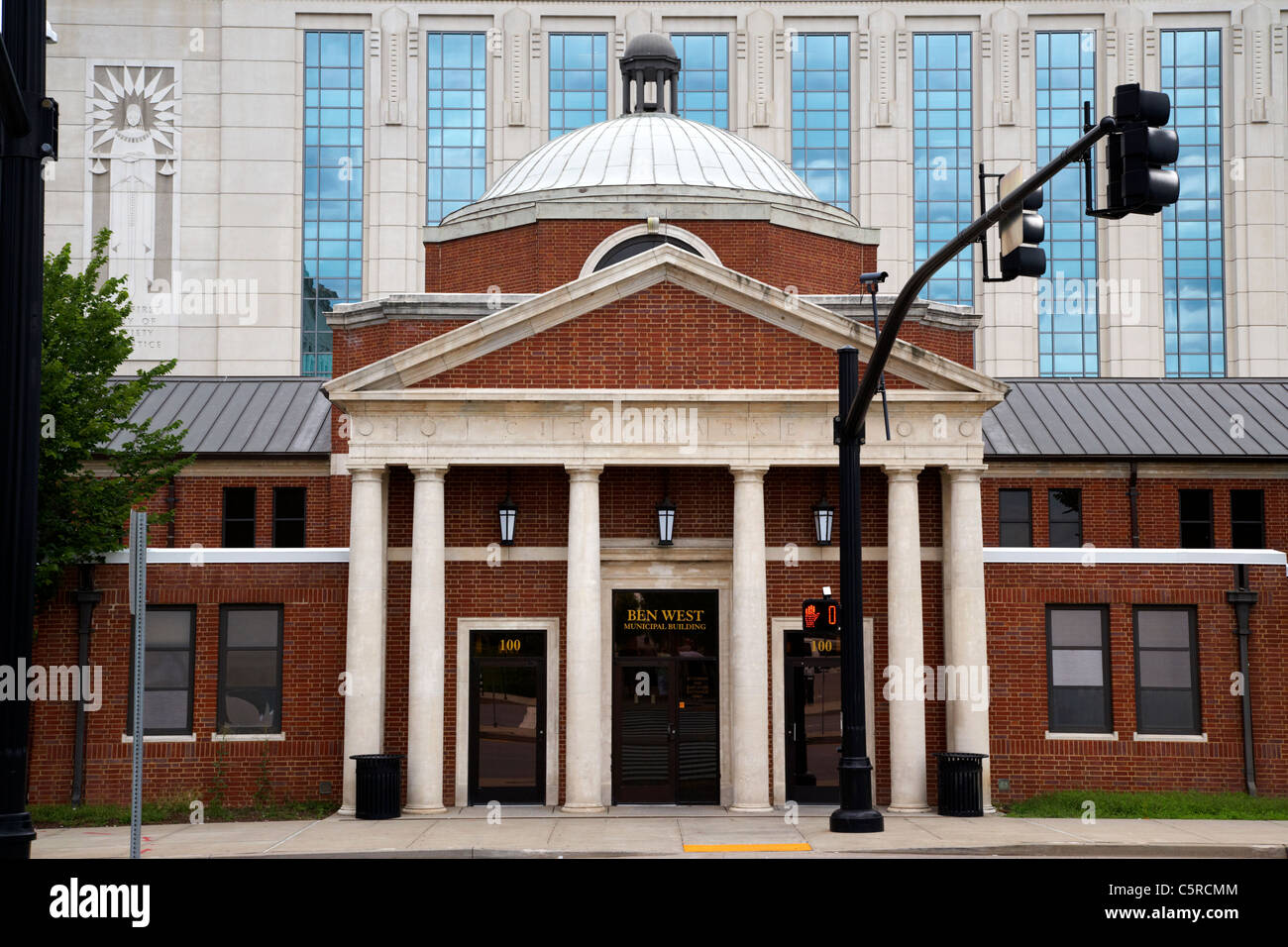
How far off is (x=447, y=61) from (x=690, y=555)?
36.6 m

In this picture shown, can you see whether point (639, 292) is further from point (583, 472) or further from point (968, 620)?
point (968, 620)

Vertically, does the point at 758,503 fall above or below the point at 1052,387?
below

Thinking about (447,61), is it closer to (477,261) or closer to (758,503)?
(477,261)

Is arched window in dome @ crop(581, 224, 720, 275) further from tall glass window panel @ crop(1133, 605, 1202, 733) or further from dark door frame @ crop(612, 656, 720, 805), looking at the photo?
tall glass window panel @ crop(1133, 605, 1202, 733)

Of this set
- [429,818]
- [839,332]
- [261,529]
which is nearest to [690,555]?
[839,332]

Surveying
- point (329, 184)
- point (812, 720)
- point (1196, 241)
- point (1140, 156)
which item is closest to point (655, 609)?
point (812, 720)

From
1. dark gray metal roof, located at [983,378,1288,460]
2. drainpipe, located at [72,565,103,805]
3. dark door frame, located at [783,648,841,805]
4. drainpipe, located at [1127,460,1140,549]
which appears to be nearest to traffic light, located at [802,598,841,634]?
dark door frame, located at [783,648,841,805]

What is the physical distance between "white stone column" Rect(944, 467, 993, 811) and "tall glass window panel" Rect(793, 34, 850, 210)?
32.7 m

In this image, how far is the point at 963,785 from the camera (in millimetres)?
22562

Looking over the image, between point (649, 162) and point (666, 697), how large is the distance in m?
13.6

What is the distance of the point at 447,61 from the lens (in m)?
55.7

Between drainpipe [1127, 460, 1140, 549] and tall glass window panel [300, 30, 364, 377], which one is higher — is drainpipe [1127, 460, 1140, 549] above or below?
below

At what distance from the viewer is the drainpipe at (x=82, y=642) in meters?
23.7

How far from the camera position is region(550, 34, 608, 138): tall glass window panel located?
5522 cm
